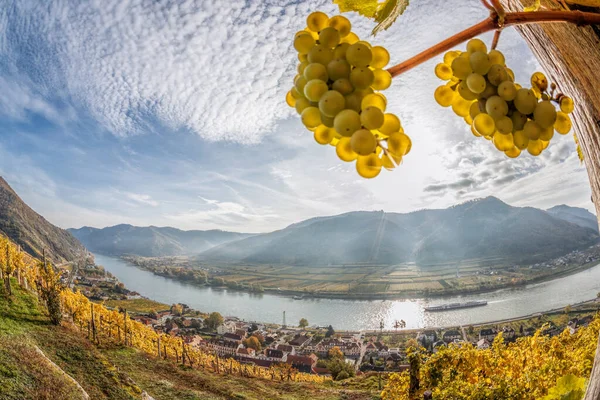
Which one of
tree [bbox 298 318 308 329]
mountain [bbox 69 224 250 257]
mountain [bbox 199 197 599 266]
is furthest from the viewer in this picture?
mountain [bbox 69 224 250 257]

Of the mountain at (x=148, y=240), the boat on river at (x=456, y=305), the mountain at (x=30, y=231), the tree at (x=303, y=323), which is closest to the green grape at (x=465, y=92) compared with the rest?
the tree at (x=303, y=323)

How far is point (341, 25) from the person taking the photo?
290mm

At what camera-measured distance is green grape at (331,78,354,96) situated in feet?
0.86

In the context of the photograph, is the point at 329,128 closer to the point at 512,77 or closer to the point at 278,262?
the point at 512,77

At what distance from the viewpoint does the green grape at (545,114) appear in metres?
0.29

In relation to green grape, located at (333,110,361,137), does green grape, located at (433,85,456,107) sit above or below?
above

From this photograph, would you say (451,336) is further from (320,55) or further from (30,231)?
(30,231)

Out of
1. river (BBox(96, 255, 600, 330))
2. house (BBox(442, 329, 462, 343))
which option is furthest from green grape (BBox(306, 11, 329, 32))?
river (BBox(96, 255, 600, 330))

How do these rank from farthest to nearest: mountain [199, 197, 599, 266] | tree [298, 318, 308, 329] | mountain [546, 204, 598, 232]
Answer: mountain [546, 204, 598, 232]
mountain [199, 197, 599, 266]
tree [298, 318, 308, 329]

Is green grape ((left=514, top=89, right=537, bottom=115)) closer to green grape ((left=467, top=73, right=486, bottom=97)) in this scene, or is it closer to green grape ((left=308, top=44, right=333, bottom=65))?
green grape ((left=467, top=73, right=486, bottom=97))

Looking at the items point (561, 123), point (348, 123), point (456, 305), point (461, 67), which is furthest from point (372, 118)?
point (456, 305)

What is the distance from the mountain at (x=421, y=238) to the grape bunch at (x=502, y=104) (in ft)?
233

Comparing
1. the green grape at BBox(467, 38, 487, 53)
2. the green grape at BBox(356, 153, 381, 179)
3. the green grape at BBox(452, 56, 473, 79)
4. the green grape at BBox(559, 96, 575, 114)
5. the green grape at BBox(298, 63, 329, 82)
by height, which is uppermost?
the green grape at BBox(467, 38, 487, 53)

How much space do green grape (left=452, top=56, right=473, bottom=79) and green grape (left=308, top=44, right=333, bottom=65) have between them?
113mm
